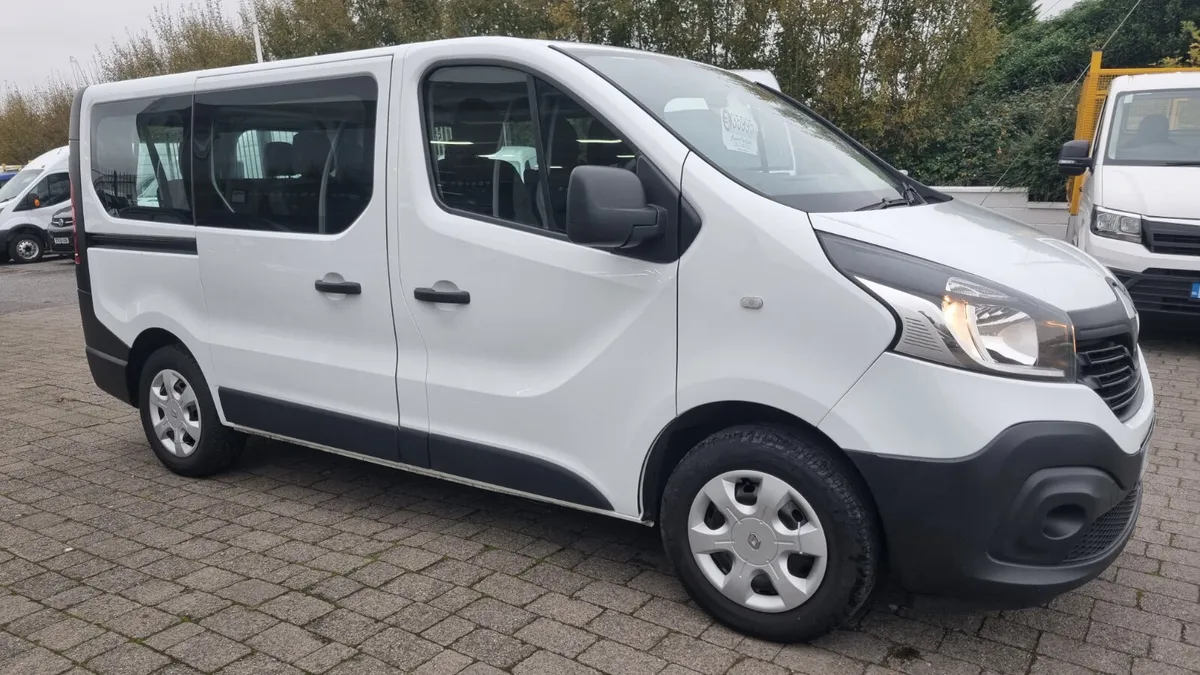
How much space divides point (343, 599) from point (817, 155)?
2.48m

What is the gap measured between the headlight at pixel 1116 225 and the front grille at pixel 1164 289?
0.28m

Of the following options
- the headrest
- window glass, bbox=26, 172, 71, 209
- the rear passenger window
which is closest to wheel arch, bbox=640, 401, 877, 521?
the rear passenger window

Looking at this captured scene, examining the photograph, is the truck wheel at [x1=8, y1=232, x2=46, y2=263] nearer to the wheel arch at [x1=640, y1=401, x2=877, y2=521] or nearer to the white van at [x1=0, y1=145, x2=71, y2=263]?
the white van at [x1=0, y1=145, x2=71, y2=263]

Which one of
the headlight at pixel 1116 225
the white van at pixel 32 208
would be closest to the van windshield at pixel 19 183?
the white van at pixel 32 208

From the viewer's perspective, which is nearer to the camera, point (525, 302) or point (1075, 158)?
point (525, 302)

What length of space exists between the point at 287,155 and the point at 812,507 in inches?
111

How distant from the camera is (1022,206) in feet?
42.6

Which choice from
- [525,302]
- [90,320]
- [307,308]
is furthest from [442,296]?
[90,320]

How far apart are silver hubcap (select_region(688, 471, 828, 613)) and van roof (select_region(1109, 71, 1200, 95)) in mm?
7118

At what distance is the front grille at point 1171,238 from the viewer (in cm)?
692

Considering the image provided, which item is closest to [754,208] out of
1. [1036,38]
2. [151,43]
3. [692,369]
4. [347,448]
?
[692,369]

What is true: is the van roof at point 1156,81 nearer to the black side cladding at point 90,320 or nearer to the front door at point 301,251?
the front door at point 301,251

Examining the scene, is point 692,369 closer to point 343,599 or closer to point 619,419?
point 619,419

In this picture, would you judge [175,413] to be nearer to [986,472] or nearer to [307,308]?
[307,308]
